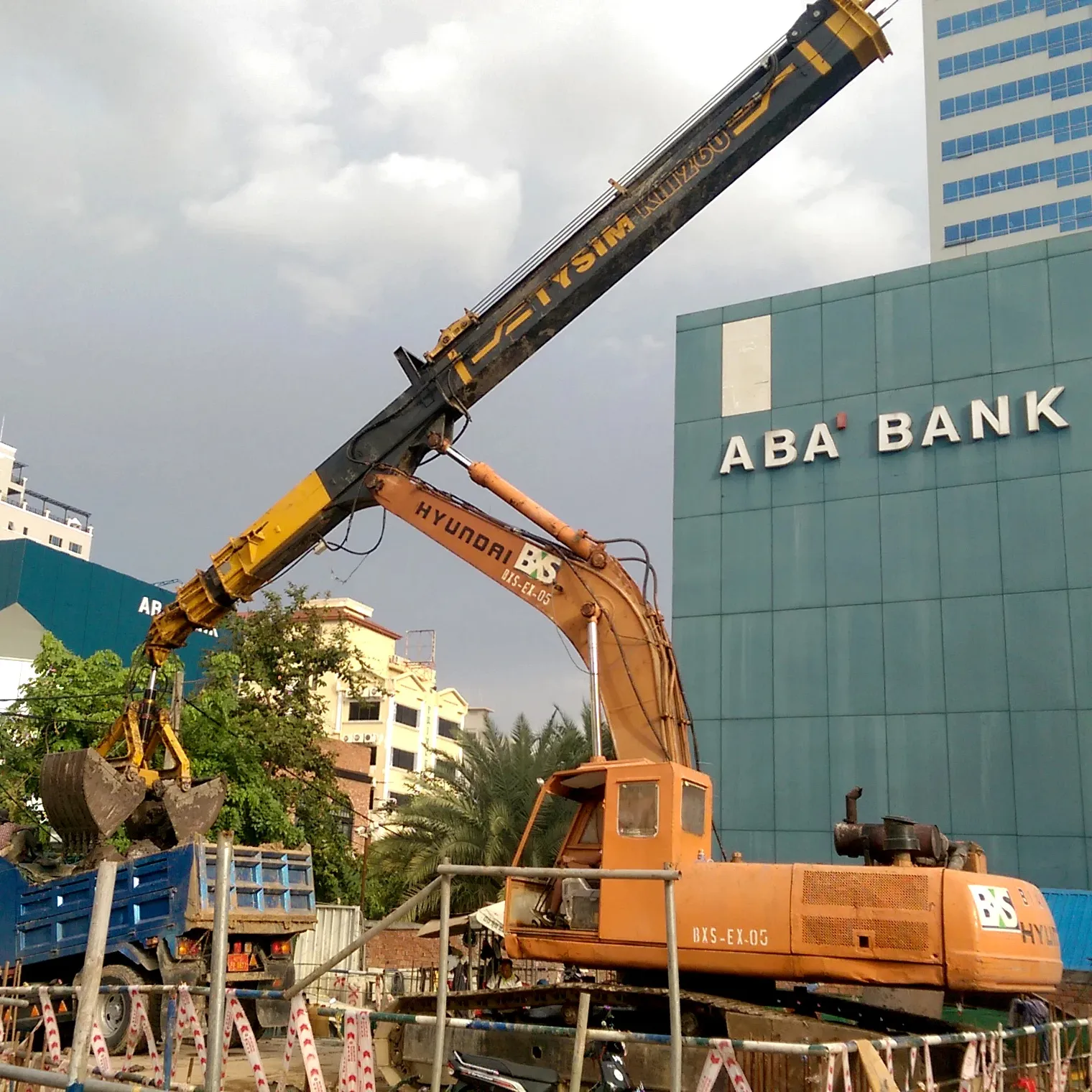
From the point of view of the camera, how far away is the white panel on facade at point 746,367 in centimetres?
2816

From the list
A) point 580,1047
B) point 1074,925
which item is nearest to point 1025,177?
point 1074,925

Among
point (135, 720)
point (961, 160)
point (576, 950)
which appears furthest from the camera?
point (961, 160)

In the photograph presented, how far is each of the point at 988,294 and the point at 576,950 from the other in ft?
65.1

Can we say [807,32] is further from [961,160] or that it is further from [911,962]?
[961,160]

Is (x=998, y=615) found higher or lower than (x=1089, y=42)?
lower

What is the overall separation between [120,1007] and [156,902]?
1.32 meters

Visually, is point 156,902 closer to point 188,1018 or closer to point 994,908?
point 188,1018

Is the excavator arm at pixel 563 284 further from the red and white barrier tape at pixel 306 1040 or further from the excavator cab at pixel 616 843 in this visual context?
the red and white barrier tape at pixel 306 1040

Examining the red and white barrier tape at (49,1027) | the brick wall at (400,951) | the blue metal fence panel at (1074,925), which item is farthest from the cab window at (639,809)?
the brick wall at (400,951)

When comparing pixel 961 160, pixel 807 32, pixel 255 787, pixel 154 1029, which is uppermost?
pixel 961 160

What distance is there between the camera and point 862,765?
2523cm

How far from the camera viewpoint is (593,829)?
12.3 m

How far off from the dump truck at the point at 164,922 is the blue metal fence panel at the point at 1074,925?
13.0m

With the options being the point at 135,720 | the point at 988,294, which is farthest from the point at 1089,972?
the point at 135,720
